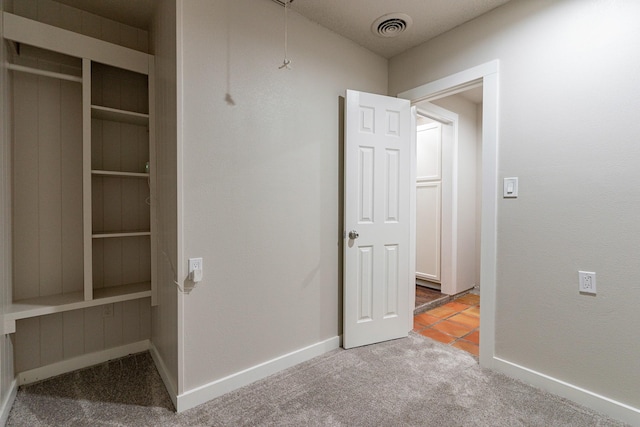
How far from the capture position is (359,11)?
2.16 metres

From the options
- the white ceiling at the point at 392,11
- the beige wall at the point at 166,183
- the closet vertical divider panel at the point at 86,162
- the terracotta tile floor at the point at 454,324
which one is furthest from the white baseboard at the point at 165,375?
the white ceiling at the point at 392,11

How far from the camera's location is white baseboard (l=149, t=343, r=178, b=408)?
1738mm

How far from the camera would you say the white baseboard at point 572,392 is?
1617mm

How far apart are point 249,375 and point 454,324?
2.08 m

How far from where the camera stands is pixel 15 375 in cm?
187

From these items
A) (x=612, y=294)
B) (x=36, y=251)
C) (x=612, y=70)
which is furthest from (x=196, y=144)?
(x=612, y=294)

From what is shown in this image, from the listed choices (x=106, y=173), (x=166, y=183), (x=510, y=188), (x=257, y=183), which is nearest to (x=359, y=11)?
(x=257, y=183)

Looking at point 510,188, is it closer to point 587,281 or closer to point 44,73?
point 587,281

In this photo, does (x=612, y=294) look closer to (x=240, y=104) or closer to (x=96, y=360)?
(x=240, y=104)

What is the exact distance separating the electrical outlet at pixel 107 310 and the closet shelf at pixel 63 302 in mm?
142

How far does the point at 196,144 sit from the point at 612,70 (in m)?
2.40

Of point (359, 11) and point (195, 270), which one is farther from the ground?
point (359, 11)

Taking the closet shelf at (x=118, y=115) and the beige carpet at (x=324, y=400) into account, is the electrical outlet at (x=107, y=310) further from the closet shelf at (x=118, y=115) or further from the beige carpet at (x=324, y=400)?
the closet shelf at (x=118, y=115)

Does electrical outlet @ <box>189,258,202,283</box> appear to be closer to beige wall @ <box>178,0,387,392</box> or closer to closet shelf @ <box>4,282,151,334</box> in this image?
beige wall @ <box>178,0,387,392</box>
